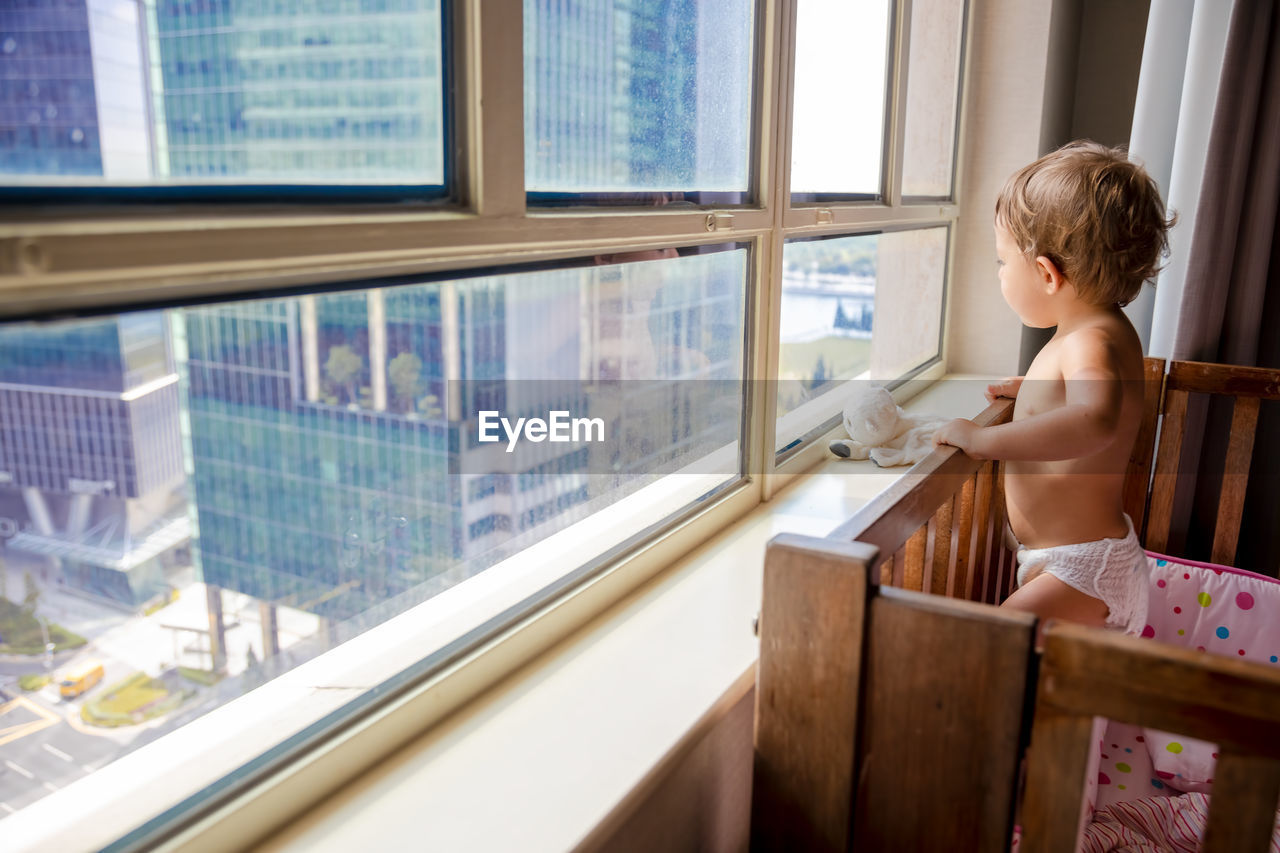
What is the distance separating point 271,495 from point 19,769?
0.23 metres

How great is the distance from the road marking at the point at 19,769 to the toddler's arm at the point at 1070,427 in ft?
3.12

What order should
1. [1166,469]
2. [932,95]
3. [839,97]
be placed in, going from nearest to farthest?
1. [839,97]
2. [1166,469]
3. [932,95]

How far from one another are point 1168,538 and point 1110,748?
2.07ft

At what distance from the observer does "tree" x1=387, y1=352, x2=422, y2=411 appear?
2.54 feet

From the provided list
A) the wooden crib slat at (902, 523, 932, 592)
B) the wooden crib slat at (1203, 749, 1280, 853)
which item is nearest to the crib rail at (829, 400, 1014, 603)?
the wooden crib slat at (902, 523, 932, 592)

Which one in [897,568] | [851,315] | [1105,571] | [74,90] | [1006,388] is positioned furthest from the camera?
[851,315]

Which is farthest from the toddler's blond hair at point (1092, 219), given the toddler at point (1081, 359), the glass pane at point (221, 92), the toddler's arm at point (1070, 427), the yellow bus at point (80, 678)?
the yellow bus at point (80, 678)

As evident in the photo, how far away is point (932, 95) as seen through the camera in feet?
7.35

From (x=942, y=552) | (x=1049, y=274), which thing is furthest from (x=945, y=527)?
(x=1049, y=274)

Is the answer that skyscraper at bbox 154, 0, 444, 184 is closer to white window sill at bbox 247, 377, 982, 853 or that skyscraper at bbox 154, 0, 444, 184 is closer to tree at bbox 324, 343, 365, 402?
tree at bbox 324, 343, 365, 402

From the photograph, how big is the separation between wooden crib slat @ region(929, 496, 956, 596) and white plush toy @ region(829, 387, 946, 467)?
0.52 m

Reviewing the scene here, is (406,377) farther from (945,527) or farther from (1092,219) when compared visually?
(1092,219)

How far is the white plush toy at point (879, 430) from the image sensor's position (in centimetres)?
172

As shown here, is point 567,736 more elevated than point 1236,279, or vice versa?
point 1236,279
